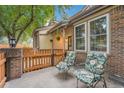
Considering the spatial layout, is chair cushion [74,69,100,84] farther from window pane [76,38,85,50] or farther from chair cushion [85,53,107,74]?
window pane [76,38,85,50]

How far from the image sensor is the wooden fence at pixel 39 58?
6.68 meters

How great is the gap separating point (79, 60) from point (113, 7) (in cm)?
346

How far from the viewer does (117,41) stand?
15.2 feet

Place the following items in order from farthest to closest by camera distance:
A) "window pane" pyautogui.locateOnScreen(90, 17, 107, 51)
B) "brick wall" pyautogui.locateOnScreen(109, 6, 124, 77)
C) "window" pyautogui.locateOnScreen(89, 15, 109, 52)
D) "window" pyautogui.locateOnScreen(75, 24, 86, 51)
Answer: "window" pyautogui.locateOnScreen(75, 24, 86, 51), "window pane" pyautogui.locateOnScreen(90, 17, 107, 51), "window" pyautogui.locateOnScreen(89, 15, 109, 52), "brick wall" pyautogui.locateOnScreen(109, 6, 124, 77)

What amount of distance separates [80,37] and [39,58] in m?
2.34

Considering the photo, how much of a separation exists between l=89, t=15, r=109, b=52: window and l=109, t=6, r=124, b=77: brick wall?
34cm

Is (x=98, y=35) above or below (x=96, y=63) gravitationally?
above

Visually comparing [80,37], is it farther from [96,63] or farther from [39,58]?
[96,63]

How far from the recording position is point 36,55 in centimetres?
731

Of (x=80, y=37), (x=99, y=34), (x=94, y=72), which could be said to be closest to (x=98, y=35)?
(x=99, y=34)

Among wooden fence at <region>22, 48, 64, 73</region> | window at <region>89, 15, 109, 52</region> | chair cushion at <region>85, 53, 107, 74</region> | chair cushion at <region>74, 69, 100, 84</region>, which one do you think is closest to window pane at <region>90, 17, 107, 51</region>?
window at <region>89, 15, 109, 52</region>

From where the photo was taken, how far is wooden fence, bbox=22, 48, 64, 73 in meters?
6.68
